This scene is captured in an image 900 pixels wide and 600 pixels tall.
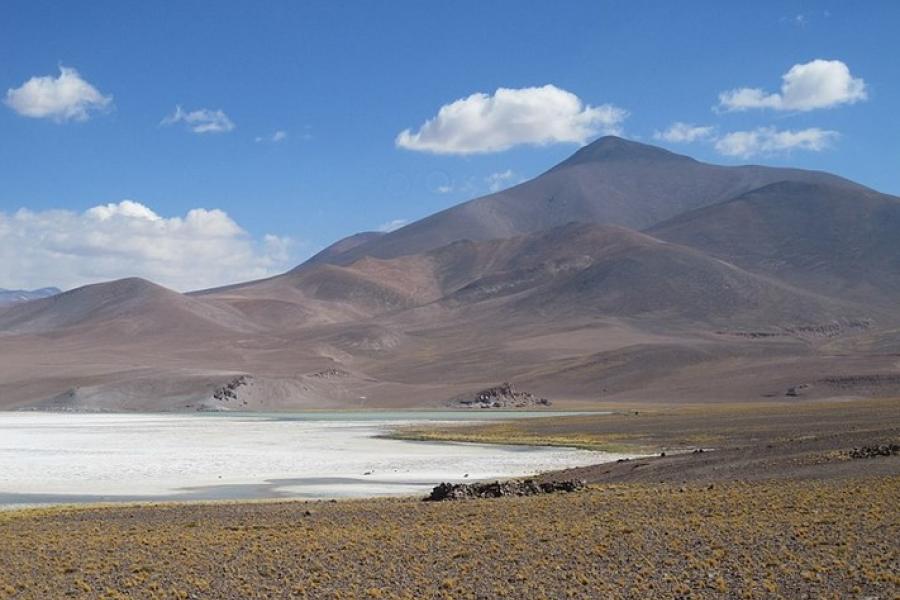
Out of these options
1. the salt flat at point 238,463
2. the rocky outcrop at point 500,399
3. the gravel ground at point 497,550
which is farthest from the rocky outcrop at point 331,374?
the gravel ground at point 497,550

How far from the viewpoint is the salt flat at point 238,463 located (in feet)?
131

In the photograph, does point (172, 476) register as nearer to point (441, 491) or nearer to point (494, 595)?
point (441, 491)

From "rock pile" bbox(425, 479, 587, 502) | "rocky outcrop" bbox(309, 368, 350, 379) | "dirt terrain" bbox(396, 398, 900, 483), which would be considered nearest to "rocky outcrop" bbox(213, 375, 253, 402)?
"rocky outcrop" bbox(309, 368, 350, 379)

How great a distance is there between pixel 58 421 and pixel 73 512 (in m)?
75.9

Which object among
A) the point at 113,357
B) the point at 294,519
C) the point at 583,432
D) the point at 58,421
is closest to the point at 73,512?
the point at 294,519

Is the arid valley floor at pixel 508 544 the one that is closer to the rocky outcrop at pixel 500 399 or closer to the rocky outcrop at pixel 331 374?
the rocky outcrop at pixel 500 399

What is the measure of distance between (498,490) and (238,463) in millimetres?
23451

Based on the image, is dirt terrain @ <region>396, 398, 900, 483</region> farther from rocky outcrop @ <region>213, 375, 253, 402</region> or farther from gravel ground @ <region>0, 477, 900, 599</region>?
rocky outcrop @ <region>213, 375, 253, 402</region>

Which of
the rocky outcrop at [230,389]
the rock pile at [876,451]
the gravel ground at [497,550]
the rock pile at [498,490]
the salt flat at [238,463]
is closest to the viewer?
the gravel ground at [497,550]

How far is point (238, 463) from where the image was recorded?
52250 mm

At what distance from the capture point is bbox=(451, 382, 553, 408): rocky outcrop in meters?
131

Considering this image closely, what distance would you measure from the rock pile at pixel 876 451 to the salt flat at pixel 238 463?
1411cm

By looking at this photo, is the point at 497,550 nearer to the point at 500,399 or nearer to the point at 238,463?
the point at 238,463

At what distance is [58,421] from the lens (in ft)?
335
